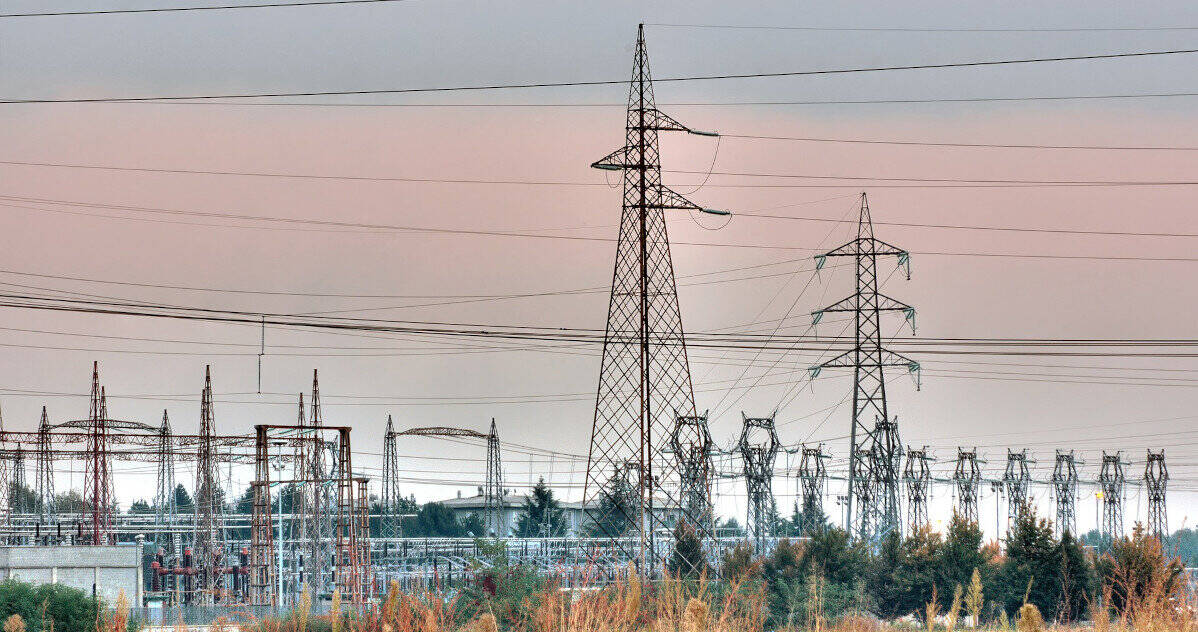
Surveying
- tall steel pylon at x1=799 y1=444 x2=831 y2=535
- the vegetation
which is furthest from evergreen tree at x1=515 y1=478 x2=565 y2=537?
the vegetation

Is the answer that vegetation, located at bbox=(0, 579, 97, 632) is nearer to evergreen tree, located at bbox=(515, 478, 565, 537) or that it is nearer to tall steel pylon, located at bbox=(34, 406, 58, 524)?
tall steel pylon, located at bbox=(34, 406, 58, 524)

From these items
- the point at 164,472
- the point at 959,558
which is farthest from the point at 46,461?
the point at 959,558

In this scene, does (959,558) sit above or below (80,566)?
above

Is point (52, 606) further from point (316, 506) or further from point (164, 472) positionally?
point (164, 472)

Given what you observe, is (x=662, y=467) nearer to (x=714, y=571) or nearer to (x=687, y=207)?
(x=714, y=571)

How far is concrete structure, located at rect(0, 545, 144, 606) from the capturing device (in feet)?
132

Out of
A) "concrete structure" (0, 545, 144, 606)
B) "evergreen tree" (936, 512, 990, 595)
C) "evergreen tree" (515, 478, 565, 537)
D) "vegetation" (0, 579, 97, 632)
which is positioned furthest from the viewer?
"evergreen tree" (515, 478, 565, 537)

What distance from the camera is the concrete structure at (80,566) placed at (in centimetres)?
4034

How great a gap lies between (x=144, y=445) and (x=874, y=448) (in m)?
31.4

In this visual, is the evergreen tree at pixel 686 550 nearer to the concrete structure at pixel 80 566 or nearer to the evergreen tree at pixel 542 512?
the concrete structure at pixel 80 566

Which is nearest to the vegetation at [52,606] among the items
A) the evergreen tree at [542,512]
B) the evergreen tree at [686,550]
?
the evergreen tree at [686,550]

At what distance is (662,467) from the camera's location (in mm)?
28328

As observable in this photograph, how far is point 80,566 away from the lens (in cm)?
4103

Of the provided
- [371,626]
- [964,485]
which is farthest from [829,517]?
[371,626]
